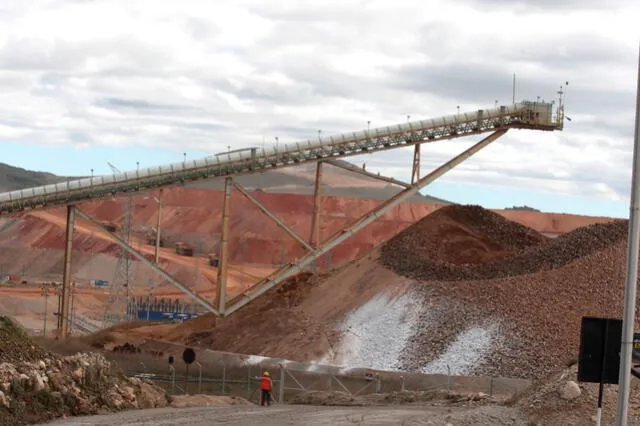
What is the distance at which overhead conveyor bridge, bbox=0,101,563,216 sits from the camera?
60219 millimetres

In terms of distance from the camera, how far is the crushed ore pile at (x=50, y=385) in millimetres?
30391

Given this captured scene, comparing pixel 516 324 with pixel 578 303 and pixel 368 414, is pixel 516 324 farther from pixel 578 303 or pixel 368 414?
pixel 368 414

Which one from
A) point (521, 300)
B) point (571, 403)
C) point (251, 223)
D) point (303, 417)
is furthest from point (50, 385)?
point (251, 223)

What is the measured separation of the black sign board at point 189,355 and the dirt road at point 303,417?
2189 centimetres

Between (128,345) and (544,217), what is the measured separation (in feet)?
391

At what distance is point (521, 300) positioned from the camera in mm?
55812

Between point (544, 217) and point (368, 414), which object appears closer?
point (368, 414)

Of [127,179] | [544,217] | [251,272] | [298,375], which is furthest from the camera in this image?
[544,217]

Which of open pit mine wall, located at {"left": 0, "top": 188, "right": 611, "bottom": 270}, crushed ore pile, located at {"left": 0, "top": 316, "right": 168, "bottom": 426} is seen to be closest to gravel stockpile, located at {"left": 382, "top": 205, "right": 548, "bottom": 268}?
crushed ore pile, located at {"left": 0, "top": 316, "right": 168, "bottom": 426}

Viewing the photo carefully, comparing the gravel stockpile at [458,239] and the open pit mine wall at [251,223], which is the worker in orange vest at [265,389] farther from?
the open pit mine wall at [251,223]

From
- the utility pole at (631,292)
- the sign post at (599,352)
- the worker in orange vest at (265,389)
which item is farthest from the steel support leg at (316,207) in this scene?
the utility pole at (631,292)

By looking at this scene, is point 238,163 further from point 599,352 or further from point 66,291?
Answer: point 599,352

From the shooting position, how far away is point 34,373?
31656 mm

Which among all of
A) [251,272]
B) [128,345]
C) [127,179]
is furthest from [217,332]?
[251,272]
